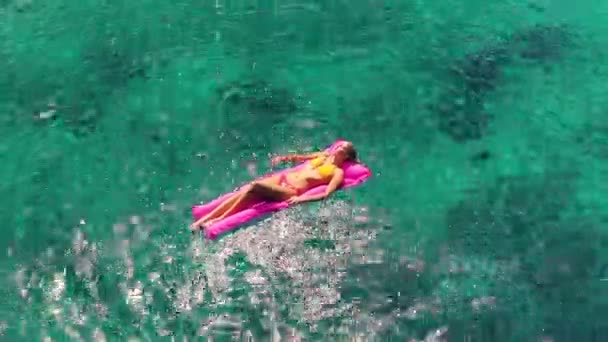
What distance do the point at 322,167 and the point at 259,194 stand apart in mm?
992

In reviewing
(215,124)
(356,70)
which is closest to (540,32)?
(356,70)

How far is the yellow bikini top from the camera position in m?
9.32

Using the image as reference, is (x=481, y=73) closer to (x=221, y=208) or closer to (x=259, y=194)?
(x=259, y=194)

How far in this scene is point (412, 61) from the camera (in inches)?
456

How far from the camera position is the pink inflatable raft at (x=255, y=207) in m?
8.70

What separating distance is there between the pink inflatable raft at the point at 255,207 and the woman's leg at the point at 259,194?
0.07 metres

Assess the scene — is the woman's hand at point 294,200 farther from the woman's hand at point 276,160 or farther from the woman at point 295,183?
the woman's hand at point 276,160

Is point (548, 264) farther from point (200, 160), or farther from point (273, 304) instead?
point (200, 160)

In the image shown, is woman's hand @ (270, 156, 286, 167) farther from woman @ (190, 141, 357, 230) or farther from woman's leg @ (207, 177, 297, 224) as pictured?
woman's leg @ (207, 177, 297, 224)

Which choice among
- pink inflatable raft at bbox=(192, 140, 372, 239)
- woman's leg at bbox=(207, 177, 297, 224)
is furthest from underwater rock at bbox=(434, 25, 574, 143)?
woman's leg at bbox=(207, 177, 297, 224)

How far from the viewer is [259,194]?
887 centimetres

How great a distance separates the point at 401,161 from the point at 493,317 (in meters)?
2.63

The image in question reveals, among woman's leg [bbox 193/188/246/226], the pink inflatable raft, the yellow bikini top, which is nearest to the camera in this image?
the pink inflatable raft

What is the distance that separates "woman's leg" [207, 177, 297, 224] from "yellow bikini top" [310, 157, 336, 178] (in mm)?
580
